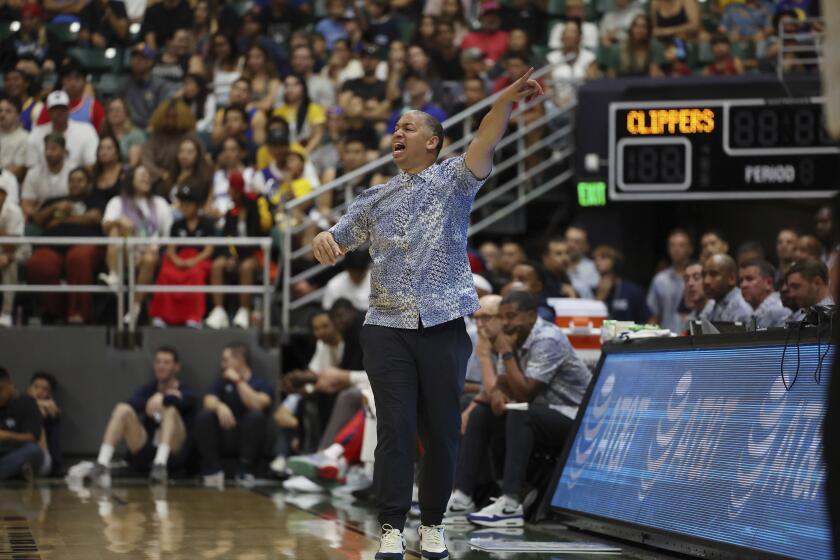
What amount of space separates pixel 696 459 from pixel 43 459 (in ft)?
22.9

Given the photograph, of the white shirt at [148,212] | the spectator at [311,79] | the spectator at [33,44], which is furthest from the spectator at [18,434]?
the spectator at [33,44]

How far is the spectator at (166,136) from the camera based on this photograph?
48.2ft

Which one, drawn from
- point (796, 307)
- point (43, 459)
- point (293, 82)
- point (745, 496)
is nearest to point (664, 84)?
point (293, 82)

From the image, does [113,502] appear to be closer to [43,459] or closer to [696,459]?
[43,459]

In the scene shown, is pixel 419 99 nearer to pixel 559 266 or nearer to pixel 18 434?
pixel 559 266

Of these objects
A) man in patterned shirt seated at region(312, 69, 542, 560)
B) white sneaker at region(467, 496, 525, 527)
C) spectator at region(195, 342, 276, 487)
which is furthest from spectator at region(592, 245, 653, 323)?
man in patterned shirt seated at region(312, 69, 542, 560)

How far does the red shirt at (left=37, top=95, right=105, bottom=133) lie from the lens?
15357mm

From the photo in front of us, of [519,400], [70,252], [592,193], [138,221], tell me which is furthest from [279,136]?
[519,400]

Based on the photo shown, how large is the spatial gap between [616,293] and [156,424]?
4.40m

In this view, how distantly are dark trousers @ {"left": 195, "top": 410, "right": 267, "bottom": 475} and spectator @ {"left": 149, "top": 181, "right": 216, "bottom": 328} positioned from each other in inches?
48.8

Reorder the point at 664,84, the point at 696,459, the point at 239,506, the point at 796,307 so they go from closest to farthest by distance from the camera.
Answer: the point at 696,459, the point at 796,307, the point at 239,506, the point at 664,84

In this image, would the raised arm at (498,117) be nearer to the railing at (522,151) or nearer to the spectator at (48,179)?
the railing at (522,151)

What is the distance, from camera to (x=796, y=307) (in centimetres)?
829

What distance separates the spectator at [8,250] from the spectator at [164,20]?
512 cm
